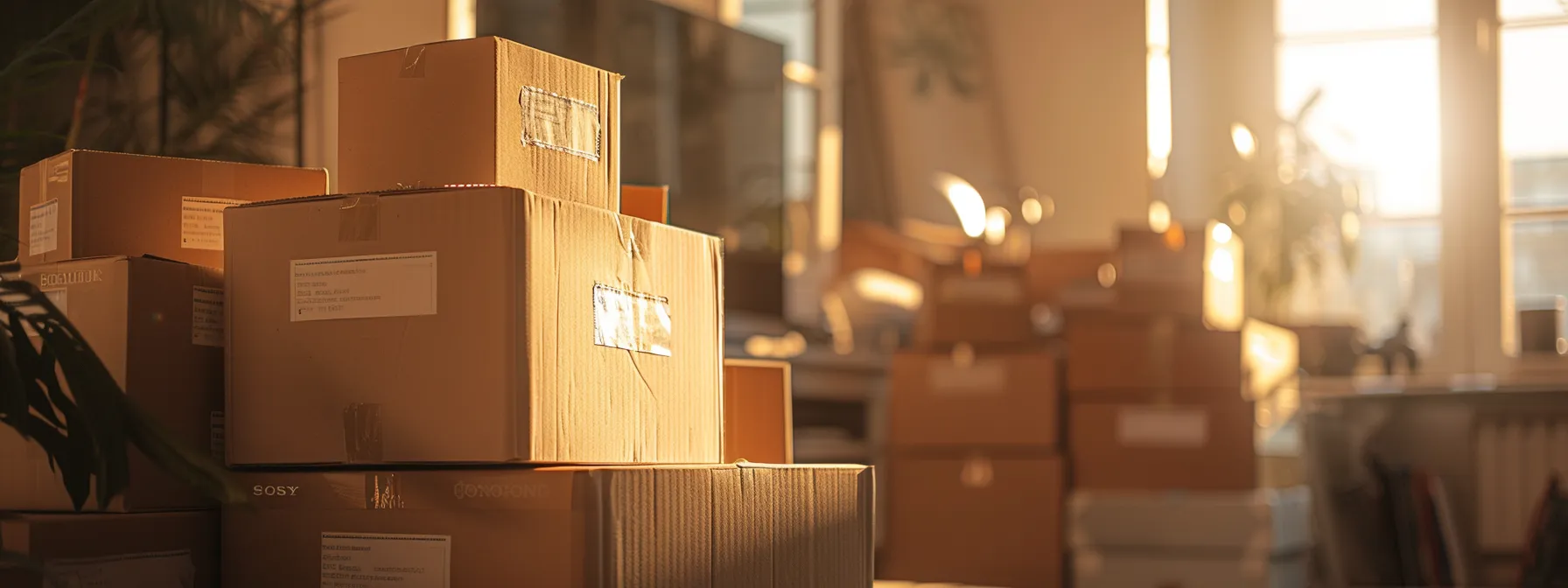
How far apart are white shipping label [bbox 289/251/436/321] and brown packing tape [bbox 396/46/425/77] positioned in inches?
7.2

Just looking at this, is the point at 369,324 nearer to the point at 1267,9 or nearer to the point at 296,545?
the point at 296,545

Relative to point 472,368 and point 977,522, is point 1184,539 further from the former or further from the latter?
point 472,368

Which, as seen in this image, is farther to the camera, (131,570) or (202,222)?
(202,222)

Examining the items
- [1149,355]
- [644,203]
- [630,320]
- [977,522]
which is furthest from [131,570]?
[1149,355]

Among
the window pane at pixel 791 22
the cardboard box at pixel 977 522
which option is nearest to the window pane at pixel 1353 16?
the window pane at pixel 791 22

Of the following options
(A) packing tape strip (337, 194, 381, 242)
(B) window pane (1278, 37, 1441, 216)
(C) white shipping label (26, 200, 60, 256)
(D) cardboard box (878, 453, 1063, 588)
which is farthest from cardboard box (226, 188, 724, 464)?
(B) window pane (1278, 37, 1441, 216)

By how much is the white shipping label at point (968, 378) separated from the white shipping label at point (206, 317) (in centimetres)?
231

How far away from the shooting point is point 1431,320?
4504 millimetres

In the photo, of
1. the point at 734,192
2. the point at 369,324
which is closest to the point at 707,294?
the point at 369,324

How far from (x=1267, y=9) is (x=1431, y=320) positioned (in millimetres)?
1069

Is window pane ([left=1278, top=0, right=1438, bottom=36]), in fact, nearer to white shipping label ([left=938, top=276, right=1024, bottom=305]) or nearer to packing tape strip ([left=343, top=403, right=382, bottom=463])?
white shipping label ([left=938, top=276, right=1024, bottom=305])

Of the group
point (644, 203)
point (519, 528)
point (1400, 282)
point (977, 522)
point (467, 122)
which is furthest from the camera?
point (1400, 282)

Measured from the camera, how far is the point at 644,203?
5.27 feet

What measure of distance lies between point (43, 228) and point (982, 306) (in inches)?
94.9
